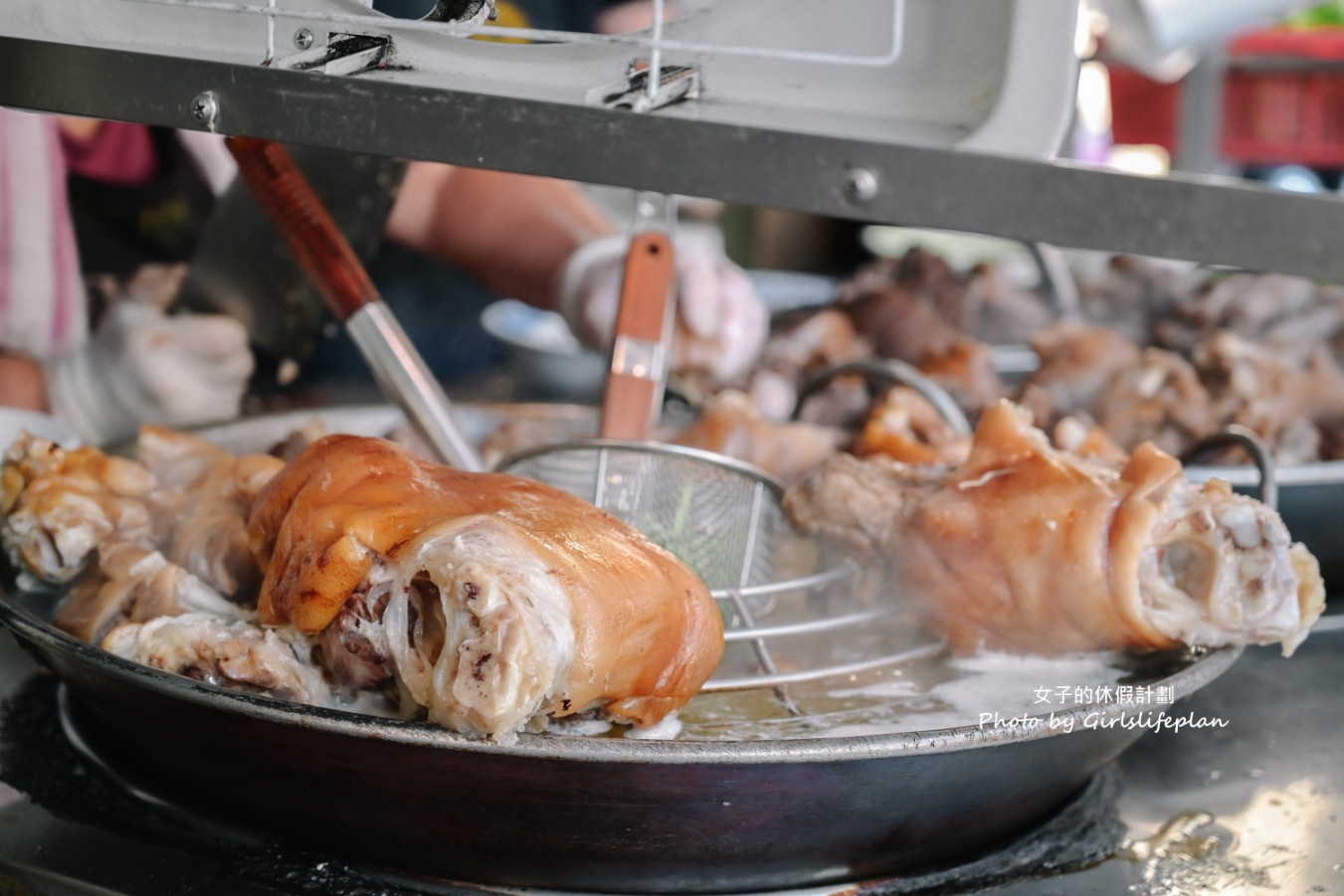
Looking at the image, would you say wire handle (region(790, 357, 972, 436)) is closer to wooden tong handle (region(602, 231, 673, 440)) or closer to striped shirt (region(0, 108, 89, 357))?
wooden tong handle (region(602, 231, 673, 440))

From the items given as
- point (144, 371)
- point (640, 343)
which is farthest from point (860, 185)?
point (144, 371)

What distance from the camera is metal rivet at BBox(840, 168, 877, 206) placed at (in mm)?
839

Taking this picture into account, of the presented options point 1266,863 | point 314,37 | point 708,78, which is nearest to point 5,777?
point 314,37

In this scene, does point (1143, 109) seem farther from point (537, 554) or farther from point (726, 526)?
point (537, 554)

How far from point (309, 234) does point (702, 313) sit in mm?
938

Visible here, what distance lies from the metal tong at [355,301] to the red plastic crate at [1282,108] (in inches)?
279

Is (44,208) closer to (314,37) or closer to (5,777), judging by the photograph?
(5,777)

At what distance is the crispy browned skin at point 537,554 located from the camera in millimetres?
1038

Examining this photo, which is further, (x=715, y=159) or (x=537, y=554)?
(x=537, y=554)

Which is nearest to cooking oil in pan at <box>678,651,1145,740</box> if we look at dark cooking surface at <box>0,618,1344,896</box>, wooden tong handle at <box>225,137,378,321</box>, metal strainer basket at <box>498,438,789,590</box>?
dark cooking surface at <box>0,618,1344,896</box>

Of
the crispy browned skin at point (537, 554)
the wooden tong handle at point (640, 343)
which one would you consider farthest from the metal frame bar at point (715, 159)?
the wooden tong handle at point (640, 343)

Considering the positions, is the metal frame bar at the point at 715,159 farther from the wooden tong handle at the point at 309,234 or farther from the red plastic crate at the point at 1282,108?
the red plastic crate at the point at 1282,108

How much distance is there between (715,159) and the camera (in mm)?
865

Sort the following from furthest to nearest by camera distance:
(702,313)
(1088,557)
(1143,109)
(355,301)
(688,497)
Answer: (1143,109)
(702,313)
(688,497)
(355,301)
(1088,557)
